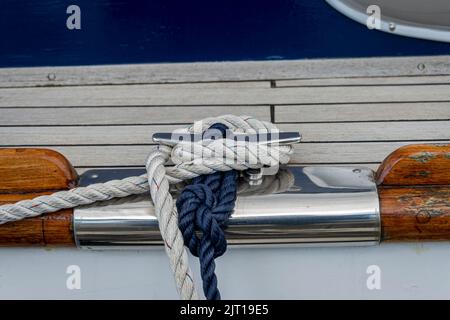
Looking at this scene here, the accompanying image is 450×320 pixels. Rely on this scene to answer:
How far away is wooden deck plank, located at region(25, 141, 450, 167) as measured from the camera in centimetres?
155

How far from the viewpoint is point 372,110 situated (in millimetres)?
1831

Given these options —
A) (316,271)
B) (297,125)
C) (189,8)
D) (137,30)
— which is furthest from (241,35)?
(316,271)

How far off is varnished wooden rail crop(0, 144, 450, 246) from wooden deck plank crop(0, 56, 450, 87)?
31.7 inches

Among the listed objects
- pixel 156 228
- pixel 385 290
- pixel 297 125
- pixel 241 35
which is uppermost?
pixel 241 35

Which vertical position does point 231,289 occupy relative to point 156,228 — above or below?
below

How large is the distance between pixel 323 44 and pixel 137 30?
0.60 m

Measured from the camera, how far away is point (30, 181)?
4.30 feet

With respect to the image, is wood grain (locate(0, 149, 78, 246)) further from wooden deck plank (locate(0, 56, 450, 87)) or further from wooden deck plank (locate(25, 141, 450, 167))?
wooden deck plank (locate(0, 56, 450, 87))

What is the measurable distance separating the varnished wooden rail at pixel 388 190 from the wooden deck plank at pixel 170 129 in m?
0.35

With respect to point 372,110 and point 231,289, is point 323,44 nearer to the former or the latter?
point 372,110

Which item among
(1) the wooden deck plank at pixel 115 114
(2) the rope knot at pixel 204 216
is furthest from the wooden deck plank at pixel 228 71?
(2) the rope knot at pixel 204 216

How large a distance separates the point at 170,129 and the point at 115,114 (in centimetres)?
20

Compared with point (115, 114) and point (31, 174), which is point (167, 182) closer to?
point (31, 174)

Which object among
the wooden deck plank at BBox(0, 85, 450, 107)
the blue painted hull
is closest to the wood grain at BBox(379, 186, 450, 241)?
the wooden deck plank at BBox(0, 85, 450, 107)
